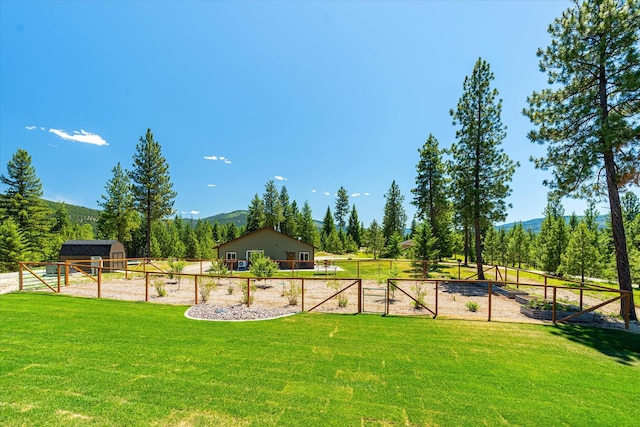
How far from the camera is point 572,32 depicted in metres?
11.3

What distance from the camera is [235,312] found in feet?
32.8

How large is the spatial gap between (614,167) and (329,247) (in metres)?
45.8

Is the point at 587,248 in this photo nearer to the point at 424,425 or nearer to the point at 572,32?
the point at 572,32

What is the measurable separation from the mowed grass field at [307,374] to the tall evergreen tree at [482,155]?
11136 mm

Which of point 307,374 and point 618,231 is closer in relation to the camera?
point 307,374

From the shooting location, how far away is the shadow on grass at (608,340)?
704 centimetres

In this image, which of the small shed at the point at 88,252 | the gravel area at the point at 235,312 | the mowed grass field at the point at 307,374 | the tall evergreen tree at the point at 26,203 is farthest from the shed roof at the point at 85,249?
the gravel area at the point at 235,312

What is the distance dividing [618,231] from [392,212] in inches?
1933

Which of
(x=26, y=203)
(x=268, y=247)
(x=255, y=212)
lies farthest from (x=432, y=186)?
(x=26, y=203)

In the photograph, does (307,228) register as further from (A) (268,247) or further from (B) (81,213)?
(B) (81,213)

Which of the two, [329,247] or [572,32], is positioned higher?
[572,32]

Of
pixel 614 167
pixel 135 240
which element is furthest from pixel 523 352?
pixel 135 240

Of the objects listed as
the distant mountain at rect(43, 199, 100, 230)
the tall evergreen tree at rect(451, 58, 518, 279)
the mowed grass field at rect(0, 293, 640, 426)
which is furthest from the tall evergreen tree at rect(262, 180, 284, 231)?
the distant mountain at rect(43, 199, 100, 230)

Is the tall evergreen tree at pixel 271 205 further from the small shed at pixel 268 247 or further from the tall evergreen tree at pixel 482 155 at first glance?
the tall evergreen tree at pixel 482 155
